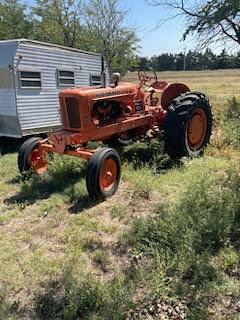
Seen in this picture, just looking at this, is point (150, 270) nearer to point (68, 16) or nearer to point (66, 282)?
point (66, 282)

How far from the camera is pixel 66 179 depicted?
6.97m

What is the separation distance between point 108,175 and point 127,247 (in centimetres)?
174

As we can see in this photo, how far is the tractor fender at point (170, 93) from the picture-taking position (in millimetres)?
8086

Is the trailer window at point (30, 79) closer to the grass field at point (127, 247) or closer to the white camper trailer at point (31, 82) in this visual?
the white camper trailer at point (31, 82)

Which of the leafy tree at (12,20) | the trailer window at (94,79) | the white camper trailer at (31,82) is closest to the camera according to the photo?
the white camper trailer at (31,82)

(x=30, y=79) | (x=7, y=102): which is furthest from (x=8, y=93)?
(x=30, y=79)

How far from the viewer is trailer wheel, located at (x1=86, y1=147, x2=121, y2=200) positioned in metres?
5.88

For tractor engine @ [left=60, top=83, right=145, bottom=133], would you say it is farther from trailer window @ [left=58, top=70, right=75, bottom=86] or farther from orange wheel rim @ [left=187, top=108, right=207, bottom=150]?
trailer window @ [left=58, top=70, right=75, bottom=86]

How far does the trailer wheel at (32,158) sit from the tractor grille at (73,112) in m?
0.75

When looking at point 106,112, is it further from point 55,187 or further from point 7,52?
point 7,52

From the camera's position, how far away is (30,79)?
10.4 meters

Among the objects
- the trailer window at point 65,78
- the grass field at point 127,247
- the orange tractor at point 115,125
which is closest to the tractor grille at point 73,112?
the orange tractor at point 115,125

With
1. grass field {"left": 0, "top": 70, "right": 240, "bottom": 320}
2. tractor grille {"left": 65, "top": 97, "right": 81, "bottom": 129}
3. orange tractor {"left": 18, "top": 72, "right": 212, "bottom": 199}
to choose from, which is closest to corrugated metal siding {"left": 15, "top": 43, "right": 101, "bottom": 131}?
orange tractor {"left": 18, "top": 72, "right": 212, "bottom": 199}

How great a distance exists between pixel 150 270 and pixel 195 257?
443mm
